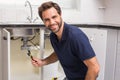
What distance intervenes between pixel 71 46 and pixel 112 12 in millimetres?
1660

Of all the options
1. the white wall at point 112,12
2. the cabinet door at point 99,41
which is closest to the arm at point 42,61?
the cabinet door at point 99,41

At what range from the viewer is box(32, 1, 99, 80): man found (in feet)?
4.25

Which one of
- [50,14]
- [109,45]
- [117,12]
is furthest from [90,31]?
[50,14]

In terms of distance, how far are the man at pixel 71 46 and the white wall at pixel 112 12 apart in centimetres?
146

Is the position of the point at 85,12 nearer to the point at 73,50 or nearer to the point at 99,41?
the point at 99,41

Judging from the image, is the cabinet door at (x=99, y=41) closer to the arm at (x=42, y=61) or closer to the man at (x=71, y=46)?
the arm at (x=42, y=61)

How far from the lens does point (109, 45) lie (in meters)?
2.40

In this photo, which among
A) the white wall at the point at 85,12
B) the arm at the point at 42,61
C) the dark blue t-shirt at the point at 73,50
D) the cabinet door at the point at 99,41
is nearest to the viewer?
the dark blue t-shirt at the point at 73,50

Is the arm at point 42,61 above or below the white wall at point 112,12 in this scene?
below

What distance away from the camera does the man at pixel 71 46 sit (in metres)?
1.30

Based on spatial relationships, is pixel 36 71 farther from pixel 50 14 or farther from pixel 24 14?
pixel 50 14

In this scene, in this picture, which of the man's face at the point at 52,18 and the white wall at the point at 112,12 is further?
the white wall at the point at 112,12

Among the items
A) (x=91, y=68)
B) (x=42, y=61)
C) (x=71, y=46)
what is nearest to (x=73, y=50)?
(x=71, y=46)

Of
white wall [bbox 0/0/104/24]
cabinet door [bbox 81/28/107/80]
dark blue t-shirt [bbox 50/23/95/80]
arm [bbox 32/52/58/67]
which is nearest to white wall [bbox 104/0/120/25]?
white wall [bbox 0/0/104/24]
